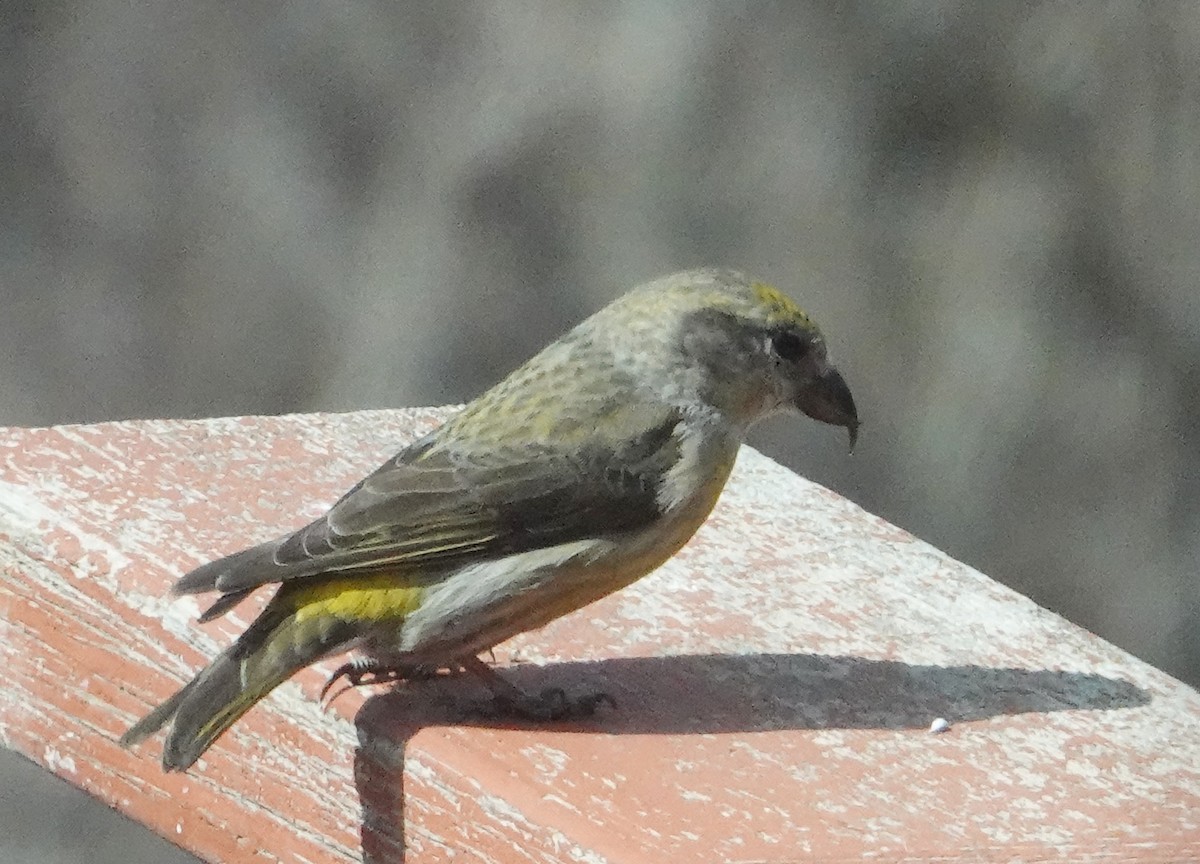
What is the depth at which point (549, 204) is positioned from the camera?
6551 mm

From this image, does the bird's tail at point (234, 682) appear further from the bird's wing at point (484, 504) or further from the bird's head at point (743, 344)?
the bird's head at point (743, 344)

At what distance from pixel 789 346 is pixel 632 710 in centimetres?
73

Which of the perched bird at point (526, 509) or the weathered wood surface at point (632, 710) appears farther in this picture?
the perched bird at point (526, 509)

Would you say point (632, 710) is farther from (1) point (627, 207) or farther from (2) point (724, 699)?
(1) point (627, 207)

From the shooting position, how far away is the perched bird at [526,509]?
263 centimetres

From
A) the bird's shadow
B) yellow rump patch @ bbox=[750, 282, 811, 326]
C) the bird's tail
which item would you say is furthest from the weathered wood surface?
yellow rump patch @ bbox=[750, 282, 811, 326]

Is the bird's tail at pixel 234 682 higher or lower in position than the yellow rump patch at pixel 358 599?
lower

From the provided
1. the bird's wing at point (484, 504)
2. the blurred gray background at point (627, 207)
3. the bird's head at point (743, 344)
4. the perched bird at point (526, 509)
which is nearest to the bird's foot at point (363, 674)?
the perched bird at point (526, 509)

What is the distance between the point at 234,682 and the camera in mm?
2537

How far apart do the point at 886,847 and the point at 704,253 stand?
4203mm

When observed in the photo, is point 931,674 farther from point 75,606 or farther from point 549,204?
point 549,204

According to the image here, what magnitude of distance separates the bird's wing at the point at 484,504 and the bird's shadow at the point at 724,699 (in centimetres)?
22

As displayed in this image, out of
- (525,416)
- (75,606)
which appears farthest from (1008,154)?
(75,606)

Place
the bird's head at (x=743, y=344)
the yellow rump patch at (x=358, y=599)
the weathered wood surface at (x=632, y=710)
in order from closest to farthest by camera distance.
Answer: the weathered wood surface at (x=632, y=710) < the yellow rump patch at (x=358, y=599) < the bird's head at (x=743, y=344)
